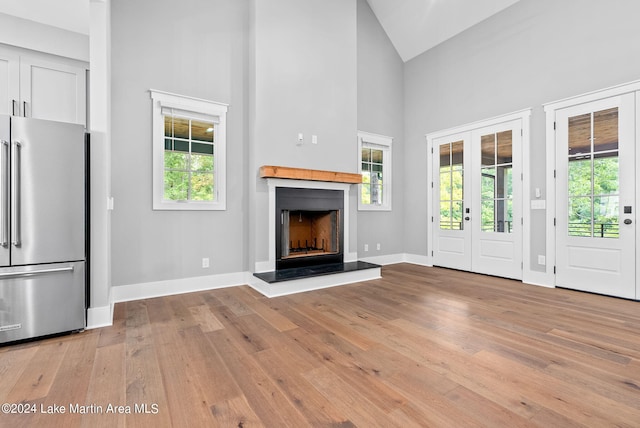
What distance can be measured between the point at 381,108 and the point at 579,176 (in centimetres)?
320

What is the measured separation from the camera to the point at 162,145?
360cm

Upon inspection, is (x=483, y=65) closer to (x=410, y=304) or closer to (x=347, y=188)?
(x=347, y=188)

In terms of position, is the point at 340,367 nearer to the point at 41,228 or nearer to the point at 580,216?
the point at 41,228

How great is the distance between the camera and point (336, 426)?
1.36 m

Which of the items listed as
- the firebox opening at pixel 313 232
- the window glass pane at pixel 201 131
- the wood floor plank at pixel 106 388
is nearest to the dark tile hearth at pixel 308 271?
the firebox opening at pixel 313 232

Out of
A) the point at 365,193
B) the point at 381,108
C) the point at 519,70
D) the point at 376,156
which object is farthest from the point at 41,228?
the point at 519,70

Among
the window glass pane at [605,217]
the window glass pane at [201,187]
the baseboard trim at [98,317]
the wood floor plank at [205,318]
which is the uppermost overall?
the window glass pane at [201,187]

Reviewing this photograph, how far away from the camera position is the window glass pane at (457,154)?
5.03 metres

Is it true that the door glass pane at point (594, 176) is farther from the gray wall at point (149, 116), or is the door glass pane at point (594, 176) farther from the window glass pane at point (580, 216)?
the gray wall at point (149, 116)

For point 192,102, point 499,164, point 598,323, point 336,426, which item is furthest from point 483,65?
point 336,426

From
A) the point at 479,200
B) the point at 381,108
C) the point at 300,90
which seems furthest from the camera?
the point at 381,108

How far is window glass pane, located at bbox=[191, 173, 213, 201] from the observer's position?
385cm

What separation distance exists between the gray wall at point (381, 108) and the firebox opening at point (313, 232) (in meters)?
0.88

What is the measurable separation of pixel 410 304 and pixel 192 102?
3538mm
